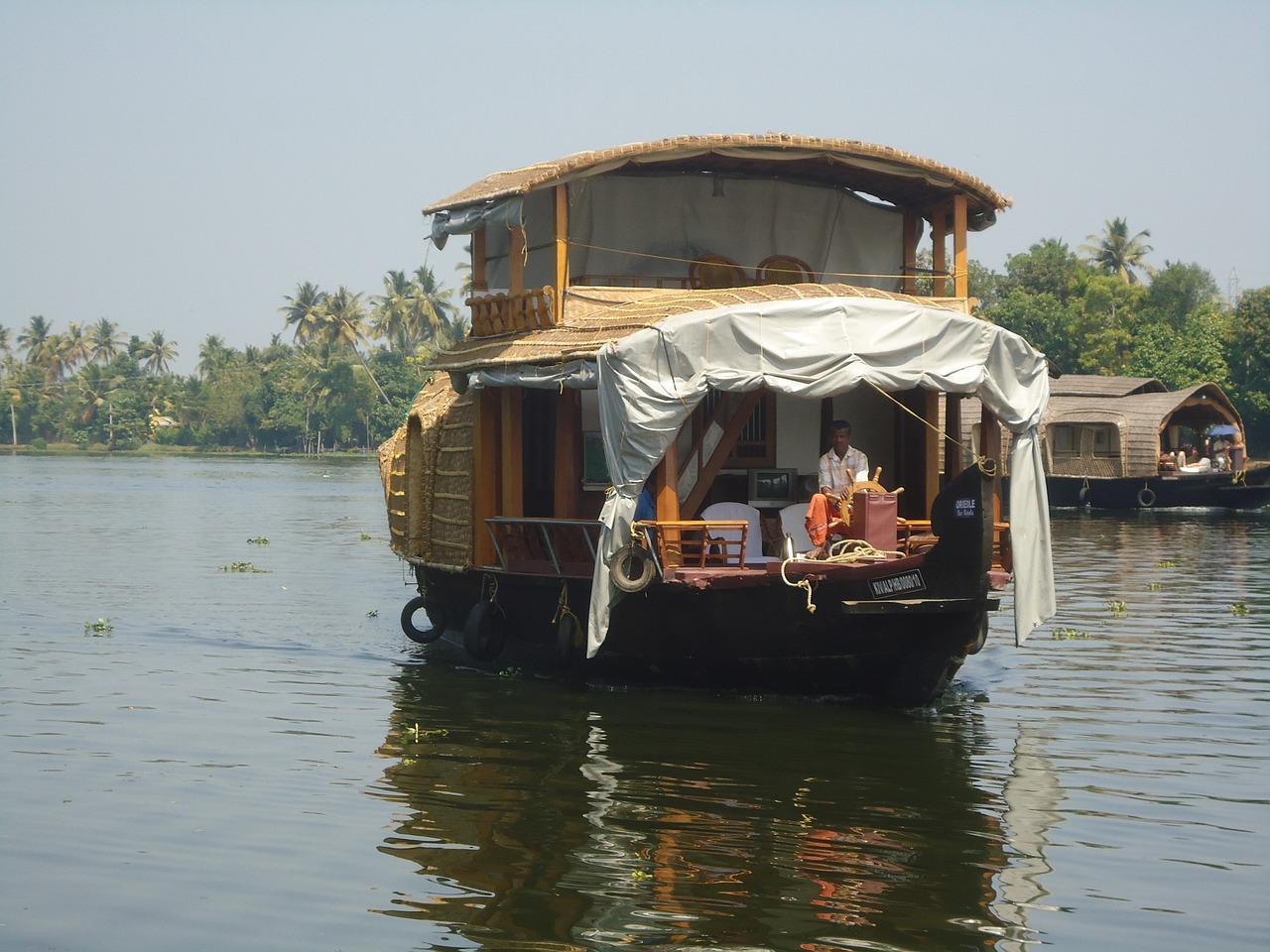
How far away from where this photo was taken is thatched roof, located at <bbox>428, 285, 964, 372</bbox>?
10375 millimetres

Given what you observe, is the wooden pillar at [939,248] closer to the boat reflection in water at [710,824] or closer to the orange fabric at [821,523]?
the orange fabric at [821,523]

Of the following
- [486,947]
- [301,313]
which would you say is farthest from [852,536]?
[301,313]

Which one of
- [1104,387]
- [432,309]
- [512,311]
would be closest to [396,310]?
[432,309]

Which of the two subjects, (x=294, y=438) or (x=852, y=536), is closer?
(x=852, y=536)

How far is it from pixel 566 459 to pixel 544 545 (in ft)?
2.94

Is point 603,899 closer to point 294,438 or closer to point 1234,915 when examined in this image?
point 1234,915

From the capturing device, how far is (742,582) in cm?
989

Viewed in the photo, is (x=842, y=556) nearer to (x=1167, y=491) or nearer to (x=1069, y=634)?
(x=1069, y=634)

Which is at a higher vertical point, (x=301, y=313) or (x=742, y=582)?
(x=301, y=313)

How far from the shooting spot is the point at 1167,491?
32.8 m

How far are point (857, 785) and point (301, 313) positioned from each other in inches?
3281

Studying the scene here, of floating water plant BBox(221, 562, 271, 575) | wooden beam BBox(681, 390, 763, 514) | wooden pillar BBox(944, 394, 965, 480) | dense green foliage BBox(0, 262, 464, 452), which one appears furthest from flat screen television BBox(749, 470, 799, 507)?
dense green foliage BBox(0, 262, 464, 452)

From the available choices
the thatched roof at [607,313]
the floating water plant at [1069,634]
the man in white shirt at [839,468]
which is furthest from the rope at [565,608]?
the floating water plant at [1069,634]

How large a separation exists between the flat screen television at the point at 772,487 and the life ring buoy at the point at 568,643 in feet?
6.67
